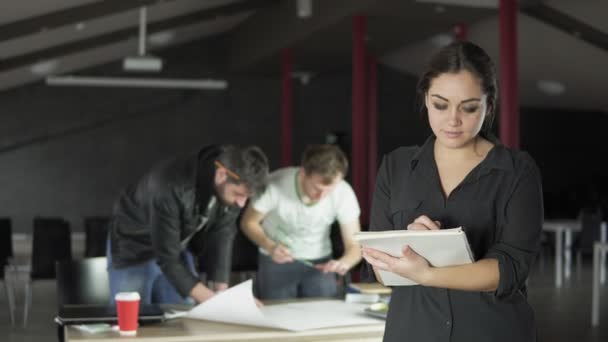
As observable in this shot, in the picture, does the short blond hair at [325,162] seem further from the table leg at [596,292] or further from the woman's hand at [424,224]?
the table leg at [596,292]

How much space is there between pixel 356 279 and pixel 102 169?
7835mm

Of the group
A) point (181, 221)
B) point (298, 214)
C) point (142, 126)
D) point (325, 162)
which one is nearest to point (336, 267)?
point (298, 214)

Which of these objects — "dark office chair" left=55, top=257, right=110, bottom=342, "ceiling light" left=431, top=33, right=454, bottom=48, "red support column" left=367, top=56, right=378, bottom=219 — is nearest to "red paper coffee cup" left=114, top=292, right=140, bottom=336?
"dark office chair" left=55, top=257, right=110, bottom=342

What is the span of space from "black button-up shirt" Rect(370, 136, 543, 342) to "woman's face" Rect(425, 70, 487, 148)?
81mm

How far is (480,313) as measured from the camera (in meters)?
1.64

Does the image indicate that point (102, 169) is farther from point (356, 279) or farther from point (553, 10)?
point (553, 10)

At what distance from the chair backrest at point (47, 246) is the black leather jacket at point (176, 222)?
136 inches

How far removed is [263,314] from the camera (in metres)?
2.70

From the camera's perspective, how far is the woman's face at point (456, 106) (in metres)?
1.60

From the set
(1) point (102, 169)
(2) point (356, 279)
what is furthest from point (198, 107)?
(2) point (356, 279)

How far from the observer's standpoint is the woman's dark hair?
160cm

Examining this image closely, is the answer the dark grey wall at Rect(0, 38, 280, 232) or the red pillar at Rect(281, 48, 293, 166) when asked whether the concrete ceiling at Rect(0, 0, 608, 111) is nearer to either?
the red pillar at Rect(281, 48, 293, 166)

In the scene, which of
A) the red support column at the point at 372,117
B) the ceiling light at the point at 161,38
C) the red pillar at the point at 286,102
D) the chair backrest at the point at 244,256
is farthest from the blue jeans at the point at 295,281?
the ceiling light at the point at 161,38

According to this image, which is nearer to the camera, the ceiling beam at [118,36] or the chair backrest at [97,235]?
the chair backrest at [97,235]
